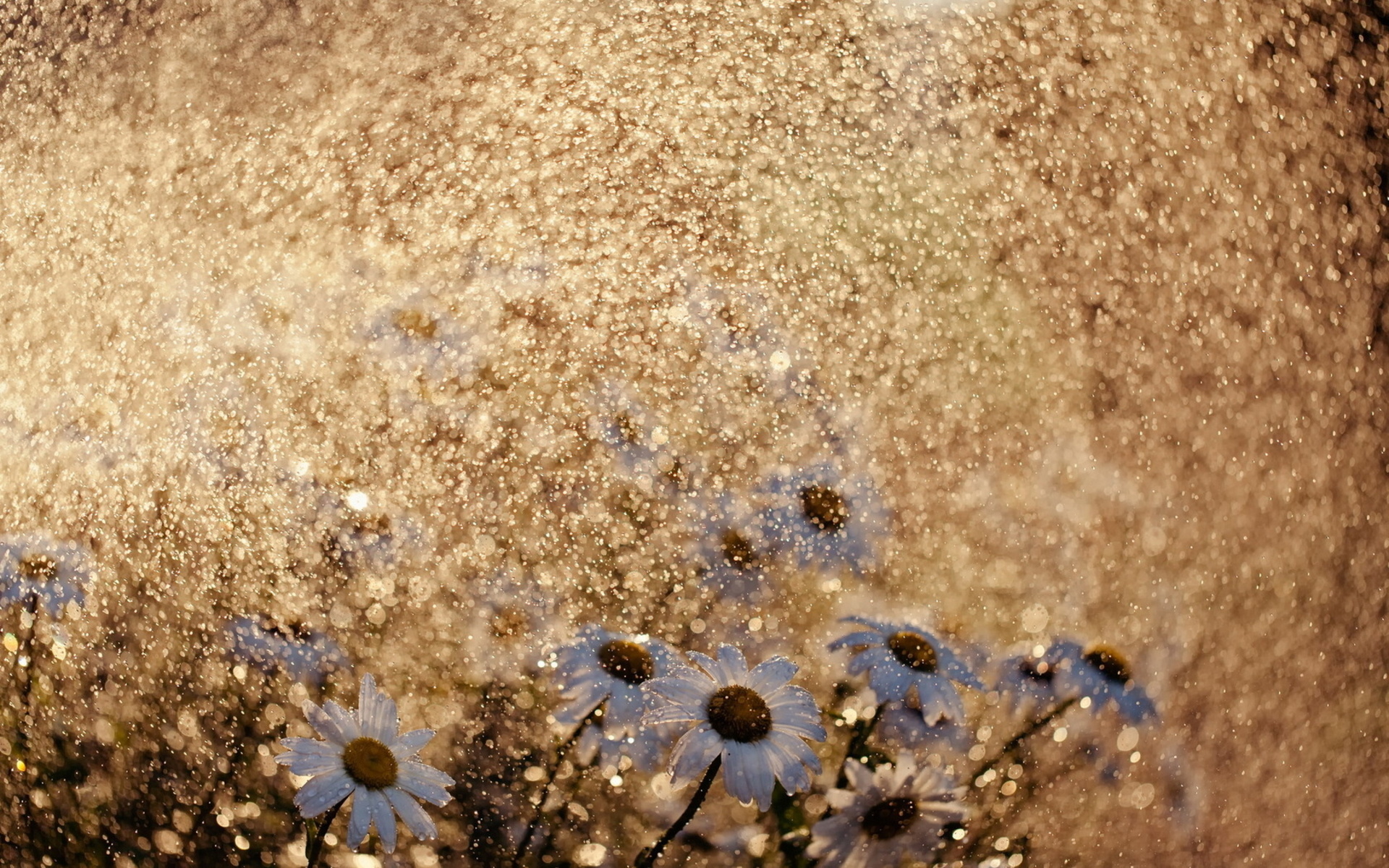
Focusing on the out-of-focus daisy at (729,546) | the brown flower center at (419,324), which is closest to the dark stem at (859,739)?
the out-of-focus daisy at (729,546)

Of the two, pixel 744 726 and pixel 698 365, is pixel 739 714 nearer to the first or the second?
pixel 744 726

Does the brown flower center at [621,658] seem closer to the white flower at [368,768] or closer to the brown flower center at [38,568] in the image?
the white flower at [368,768]

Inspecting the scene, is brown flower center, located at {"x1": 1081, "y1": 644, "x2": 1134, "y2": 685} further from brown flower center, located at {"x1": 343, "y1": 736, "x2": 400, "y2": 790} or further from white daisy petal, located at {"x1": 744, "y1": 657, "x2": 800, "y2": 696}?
brown flower center, located at {"x1": 343, "y1": 736, "x2": 400, "y2": 790}

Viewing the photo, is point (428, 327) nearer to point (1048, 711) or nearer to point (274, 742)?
point (274, 742)

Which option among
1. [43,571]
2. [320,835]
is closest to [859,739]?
[320,835]

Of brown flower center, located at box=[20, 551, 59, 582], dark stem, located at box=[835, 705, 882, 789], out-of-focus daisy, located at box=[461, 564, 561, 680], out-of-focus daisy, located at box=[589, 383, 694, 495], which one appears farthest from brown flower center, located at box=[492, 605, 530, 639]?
brown flower center, located at box=[20, 551, 59, 582]

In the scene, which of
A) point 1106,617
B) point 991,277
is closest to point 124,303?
point 991,277

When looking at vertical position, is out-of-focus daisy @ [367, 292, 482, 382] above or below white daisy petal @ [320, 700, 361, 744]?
above
